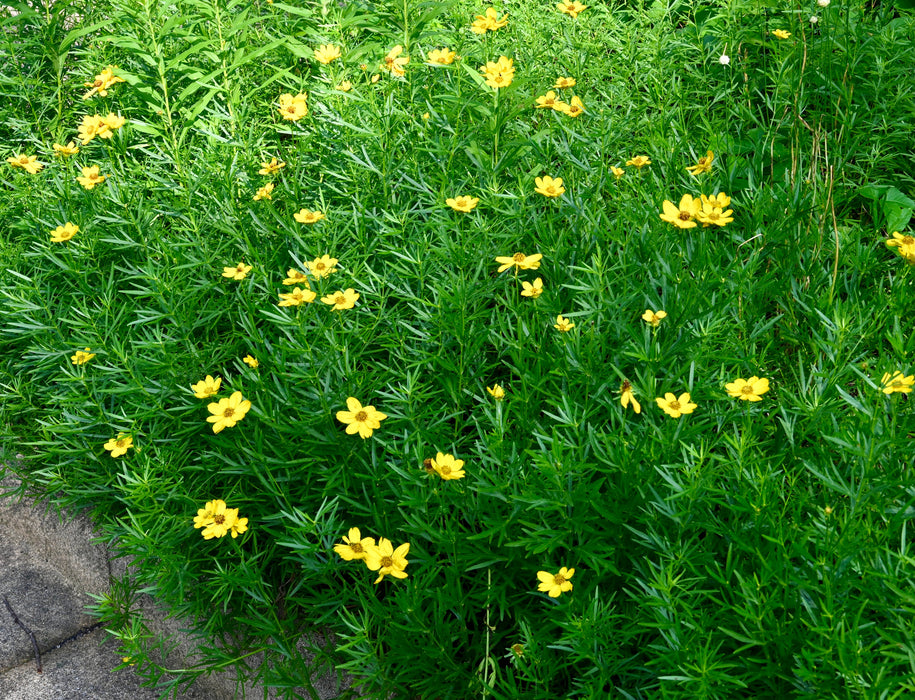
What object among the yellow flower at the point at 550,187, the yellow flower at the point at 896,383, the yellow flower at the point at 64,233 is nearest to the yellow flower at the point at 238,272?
the yellow flower at the point at 64,233

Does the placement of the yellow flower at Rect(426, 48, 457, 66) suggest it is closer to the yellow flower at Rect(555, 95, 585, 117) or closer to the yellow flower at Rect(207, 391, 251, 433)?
the yellow flower at Rect(555, 95, 585, 117)

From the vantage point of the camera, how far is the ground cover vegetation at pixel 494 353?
1.65 meters

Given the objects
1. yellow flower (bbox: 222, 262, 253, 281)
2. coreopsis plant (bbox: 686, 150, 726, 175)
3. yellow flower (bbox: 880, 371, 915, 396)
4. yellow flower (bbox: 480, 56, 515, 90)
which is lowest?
yellow flower (bbox: 222, 262, 253, 281)

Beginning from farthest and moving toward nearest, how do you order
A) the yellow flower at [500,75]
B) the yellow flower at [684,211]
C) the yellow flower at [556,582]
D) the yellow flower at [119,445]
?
the yellow flower at [500,75] < the yellow flower at [119,445] < the yellow flower at [684,211] < the yellow flower at [556,582]

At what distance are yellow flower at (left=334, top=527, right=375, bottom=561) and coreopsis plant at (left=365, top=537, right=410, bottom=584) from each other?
1cm

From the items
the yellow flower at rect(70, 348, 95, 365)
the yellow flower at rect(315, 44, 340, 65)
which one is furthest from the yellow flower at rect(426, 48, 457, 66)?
the yellow flower at rect(70, 348, 95, 365)

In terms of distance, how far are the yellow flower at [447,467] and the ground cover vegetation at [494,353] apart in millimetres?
13

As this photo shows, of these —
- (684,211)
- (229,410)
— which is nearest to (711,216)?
(684,211)

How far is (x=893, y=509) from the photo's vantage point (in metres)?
1.62

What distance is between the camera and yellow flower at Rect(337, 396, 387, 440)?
1.83 metres

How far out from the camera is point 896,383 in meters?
1.63

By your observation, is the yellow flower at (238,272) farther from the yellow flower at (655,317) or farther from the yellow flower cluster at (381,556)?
the yellow flower at (655,317)

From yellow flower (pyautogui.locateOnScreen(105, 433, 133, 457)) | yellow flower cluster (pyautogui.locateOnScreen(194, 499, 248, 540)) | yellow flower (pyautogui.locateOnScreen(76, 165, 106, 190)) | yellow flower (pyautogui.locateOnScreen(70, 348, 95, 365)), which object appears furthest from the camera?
yellow flower (pyautogui.locateOnScreen(76, 165, 106, 190))

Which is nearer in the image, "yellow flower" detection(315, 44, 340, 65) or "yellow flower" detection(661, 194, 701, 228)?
"yellow flower" detection(661, 194, 701, 228)
